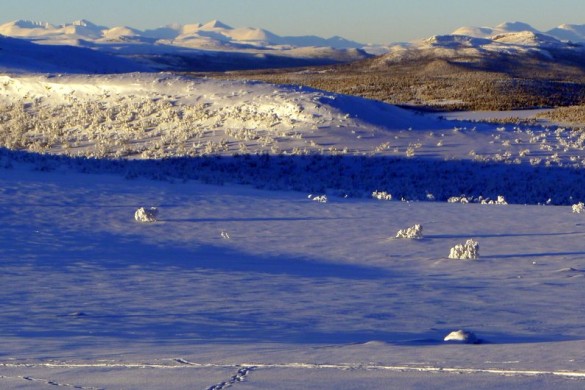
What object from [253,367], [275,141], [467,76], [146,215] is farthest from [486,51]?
[253,367]

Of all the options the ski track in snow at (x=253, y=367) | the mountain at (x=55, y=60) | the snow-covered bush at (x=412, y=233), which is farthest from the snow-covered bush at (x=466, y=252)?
the mountain at (x=55, y=60)

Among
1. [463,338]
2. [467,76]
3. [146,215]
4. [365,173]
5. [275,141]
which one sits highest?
[467,76]

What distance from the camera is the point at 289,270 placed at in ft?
33.2

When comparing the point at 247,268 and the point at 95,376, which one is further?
the point at 247,268

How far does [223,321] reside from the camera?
300 inches

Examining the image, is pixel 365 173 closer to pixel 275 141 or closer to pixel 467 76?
pixel 275 141

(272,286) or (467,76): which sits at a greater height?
(467,76)

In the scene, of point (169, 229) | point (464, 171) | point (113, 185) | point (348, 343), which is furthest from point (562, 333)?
point (464, 171)

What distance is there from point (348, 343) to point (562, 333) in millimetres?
1611

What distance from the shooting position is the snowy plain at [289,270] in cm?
567

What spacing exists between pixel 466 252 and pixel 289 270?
1.96 metres

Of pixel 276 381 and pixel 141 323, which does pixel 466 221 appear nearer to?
pixel 141 323

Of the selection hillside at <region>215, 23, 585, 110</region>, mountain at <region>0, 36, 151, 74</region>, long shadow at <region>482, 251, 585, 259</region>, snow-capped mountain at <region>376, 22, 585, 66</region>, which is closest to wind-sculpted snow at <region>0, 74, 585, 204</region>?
long shadow at <region>482, 251, 585, 259</region>

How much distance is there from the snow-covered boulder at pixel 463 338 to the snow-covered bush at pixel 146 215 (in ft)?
22.7
